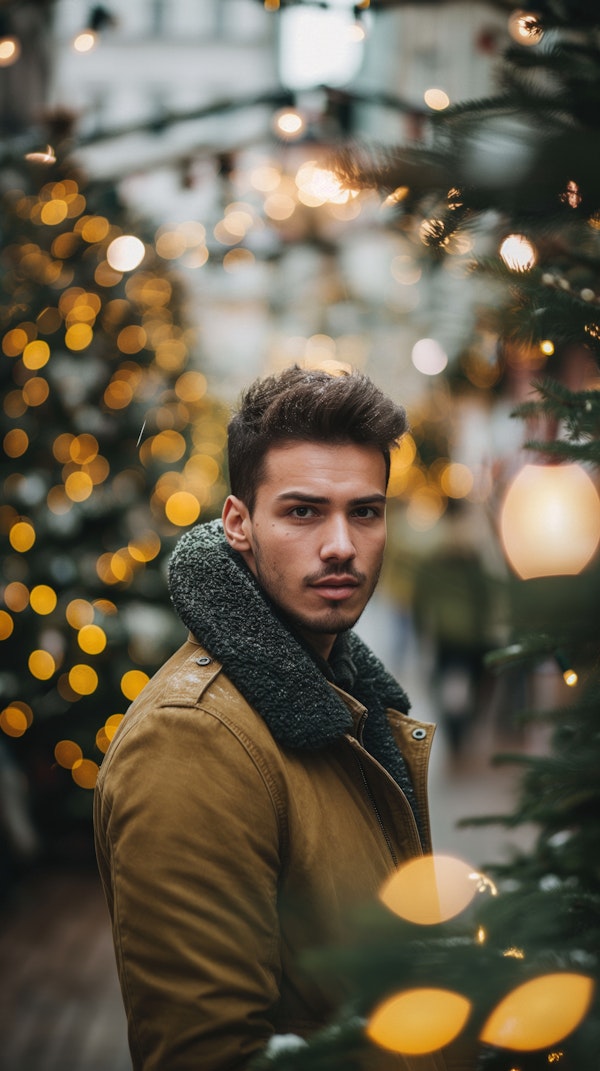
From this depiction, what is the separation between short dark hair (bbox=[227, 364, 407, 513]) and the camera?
1.75 meters

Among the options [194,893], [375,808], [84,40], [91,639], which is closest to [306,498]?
[375,808]

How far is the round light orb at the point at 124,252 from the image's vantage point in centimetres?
541

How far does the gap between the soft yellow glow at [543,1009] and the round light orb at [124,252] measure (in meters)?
5.16

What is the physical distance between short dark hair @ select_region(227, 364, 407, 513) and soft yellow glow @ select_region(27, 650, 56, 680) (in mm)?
3677

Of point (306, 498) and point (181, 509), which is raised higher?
point (181, 509)

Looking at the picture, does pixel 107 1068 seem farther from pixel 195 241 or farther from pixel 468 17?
pixel 468 17

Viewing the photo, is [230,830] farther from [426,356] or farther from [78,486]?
[426,356]

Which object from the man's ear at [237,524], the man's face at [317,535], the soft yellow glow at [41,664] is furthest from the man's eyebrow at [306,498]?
the soft yellow glow at [41,664]

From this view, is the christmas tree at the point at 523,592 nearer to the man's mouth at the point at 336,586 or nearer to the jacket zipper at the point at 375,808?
the jacket zipper at the point at 375,808

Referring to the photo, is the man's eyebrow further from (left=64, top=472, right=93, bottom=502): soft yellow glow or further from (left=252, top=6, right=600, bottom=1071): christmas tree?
(left=64, top=472, right=93, bottom=502): soft yellow glow

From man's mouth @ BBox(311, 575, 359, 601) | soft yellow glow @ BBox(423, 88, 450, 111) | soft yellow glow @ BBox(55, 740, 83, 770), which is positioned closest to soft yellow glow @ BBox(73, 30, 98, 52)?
soft yellow glow @ BBox(423, 88, 450, 111)

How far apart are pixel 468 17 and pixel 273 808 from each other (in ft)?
16.3

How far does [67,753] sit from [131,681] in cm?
55

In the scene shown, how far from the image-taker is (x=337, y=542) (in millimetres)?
1702
